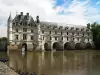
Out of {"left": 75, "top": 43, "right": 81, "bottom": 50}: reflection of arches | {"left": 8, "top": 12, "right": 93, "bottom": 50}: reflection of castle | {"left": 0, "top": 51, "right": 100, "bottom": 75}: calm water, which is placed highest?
{"left": 8, "top": 12, "right": 93, "bottom": 50}: reflection of castle

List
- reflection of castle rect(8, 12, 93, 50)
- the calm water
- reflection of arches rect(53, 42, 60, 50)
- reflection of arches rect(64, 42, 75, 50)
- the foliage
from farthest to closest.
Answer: the foliage < reflection of arches rect(64, 42, 75, 50) < reflection of arches rect(53, 42, 60, 50) < reflection of castle rect(8, 12, 93, 50) < the calm water

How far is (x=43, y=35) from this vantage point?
47.7 metres

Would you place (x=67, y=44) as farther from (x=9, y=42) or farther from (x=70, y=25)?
(x=9, y=42)

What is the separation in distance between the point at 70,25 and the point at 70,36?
4.22 m

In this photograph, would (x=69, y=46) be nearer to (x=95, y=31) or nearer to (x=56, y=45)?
(x=56, y=45)

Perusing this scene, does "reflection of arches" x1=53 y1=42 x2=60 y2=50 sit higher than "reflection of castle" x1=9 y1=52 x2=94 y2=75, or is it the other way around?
"reflection of arches" x1=53 y1=42 x2=60 y2=50

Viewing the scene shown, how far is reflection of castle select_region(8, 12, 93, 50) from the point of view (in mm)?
43938

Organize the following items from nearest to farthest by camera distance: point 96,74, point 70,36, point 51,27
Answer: point 96,74
point 51,27
point 70,36

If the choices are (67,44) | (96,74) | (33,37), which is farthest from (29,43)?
(96,74)

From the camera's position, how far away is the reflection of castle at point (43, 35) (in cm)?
4394

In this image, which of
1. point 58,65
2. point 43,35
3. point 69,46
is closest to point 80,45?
point 69,46

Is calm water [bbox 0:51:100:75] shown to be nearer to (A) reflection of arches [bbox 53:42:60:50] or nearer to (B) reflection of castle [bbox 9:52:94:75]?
(B) reflection of castle [bbox 9:52:94:75]

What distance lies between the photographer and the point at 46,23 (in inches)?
1951

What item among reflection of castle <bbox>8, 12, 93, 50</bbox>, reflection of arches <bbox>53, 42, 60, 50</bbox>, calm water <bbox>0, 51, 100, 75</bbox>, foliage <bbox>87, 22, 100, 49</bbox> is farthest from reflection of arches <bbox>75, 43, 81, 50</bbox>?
calm water <bbox>0, 51, 100, 75</bbox>
